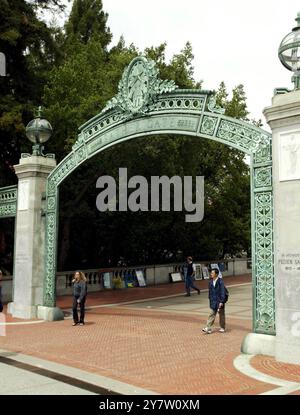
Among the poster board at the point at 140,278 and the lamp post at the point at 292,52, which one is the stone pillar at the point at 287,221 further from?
the poster board at the point at 140,278

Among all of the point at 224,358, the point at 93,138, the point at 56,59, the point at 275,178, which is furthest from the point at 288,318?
the point at 56,59

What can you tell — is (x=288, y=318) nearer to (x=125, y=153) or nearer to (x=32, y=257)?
(x=32, y=257)

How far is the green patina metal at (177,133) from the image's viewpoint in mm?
9258

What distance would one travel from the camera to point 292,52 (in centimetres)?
875

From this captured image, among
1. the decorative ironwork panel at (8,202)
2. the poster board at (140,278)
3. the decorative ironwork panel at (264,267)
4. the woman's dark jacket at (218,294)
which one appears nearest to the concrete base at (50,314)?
the decorative ironwork panel at (8,202)

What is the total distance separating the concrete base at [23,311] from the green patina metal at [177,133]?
458 millimetres

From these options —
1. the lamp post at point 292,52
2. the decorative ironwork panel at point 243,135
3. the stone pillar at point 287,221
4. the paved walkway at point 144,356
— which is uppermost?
the lamp post at point 292,52

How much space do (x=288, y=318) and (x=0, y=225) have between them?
1553 centimetres

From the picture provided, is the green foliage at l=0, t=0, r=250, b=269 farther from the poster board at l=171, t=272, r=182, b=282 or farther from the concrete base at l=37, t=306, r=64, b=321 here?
the concrete base at l=37, t=306, r=64, b=321

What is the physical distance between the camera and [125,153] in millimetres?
21047

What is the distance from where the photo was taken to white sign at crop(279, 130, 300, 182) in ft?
27.8

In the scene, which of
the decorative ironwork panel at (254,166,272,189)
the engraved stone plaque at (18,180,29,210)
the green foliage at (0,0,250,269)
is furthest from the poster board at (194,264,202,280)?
the decorative ironwork panel at (254,166,272,189)

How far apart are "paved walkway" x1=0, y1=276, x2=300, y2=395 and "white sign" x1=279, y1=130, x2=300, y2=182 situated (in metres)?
3.35

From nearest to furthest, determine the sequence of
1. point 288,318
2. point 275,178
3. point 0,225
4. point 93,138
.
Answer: point 288,318 → point 275,178 → point 93,138 → point 0,225
